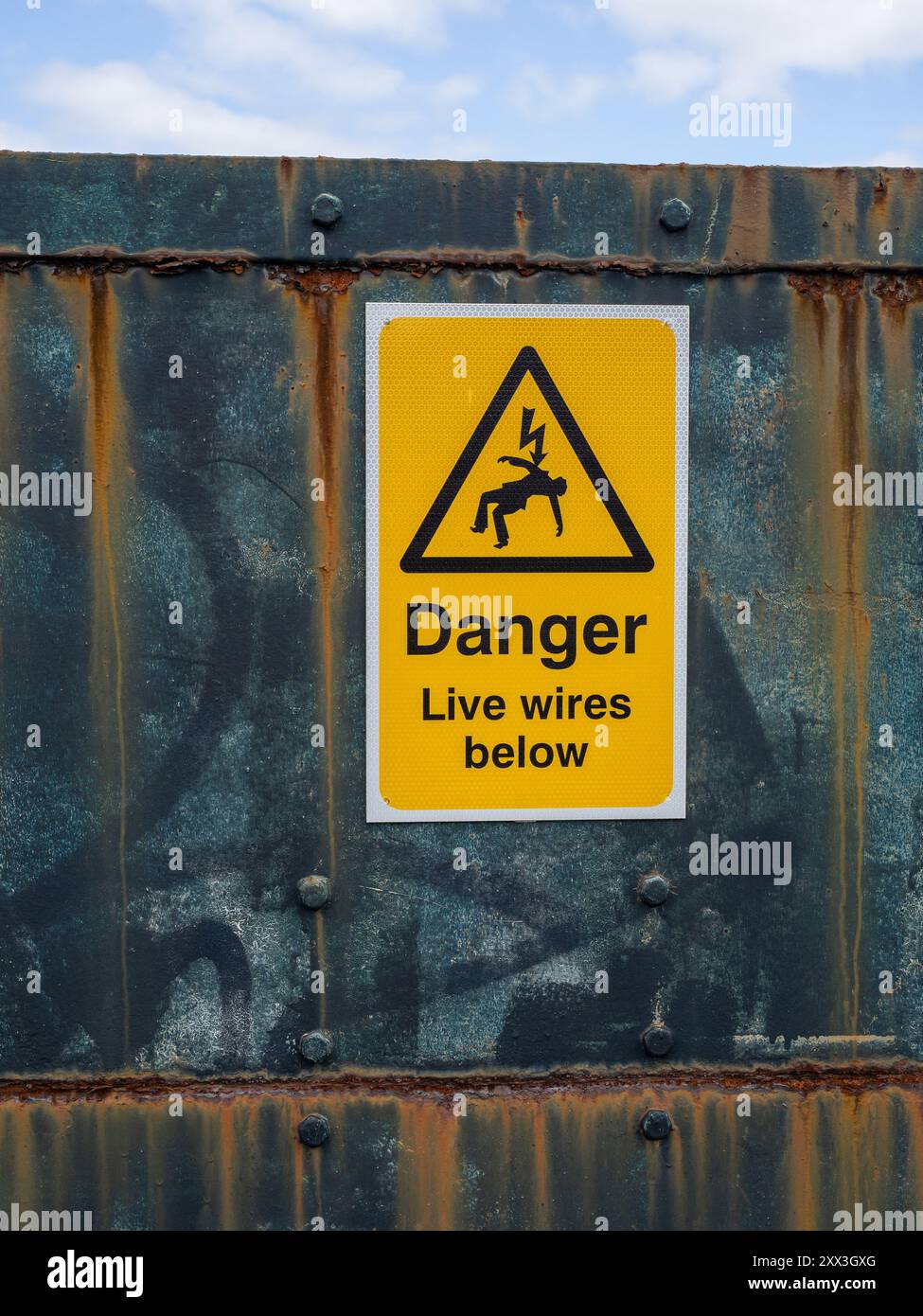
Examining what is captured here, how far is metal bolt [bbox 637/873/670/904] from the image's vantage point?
159 centimetres

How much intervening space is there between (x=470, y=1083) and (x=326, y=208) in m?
1.37

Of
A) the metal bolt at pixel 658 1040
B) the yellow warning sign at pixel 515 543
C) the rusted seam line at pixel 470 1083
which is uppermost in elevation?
the yellow warning sign at pixel 515 543

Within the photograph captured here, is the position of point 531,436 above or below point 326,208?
below

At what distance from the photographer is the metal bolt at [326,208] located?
154 centimetres

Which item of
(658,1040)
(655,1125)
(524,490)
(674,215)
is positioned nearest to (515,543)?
(524,490)

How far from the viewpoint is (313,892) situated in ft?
5.14

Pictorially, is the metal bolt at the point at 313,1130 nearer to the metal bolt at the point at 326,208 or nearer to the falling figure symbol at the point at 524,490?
the falling figure symbol at the point at 524,490

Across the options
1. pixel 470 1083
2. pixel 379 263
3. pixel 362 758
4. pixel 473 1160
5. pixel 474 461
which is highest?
pixel 379 263

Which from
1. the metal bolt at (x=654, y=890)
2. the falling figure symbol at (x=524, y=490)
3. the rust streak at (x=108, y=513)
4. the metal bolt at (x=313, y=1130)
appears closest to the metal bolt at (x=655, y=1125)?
the metal bolt at (x=654, y=890)

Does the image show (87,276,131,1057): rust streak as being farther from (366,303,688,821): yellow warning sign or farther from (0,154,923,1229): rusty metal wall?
(366,303,688,821): yellow warning sign

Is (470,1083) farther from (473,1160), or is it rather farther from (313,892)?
(313,892)

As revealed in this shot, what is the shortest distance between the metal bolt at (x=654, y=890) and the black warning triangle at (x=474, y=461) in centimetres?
49

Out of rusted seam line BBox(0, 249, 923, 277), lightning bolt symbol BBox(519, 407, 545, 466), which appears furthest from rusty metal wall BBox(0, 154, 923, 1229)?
lightning bolt symbol BBox(519, 407, 545, 466)

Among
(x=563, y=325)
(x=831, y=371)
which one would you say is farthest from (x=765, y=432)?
(x=563, y=325)
